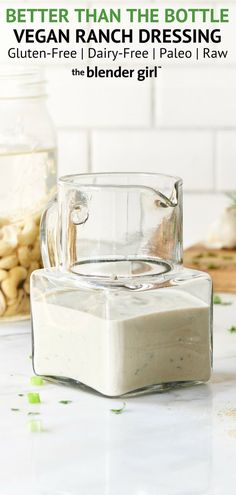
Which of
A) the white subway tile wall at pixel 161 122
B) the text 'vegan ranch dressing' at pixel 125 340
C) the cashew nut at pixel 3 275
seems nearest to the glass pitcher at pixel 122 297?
the text 'vegan ranch dressing' at pixel 125 340

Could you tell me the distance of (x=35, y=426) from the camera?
85 centimetres

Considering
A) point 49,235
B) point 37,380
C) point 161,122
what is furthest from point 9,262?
point 161,122

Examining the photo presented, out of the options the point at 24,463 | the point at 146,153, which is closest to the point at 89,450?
the point at 24,463

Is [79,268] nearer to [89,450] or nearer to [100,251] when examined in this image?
[100,251]

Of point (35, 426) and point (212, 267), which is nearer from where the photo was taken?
point (35, 426)

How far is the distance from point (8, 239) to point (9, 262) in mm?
29

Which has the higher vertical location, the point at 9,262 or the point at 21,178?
the point at 21,178

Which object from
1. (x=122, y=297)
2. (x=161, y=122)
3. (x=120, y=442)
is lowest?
(x=120, y=442)

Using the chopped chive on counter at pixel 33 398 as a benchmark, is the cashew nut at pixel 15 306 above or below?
above

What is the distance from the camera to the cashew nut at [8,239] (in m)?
1.18

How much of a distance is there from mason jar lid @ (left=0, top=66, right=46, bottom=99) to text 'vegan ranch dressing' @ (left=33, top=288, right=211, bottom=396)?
0.37 m

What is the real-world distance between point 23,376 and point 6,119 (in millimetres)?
367

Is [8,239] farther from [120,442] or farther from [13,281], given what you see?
[120,442]

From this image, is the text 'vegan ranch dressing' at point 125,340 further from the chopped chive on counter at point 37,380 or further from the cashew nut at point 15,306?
the cashew nut at point 15,306
